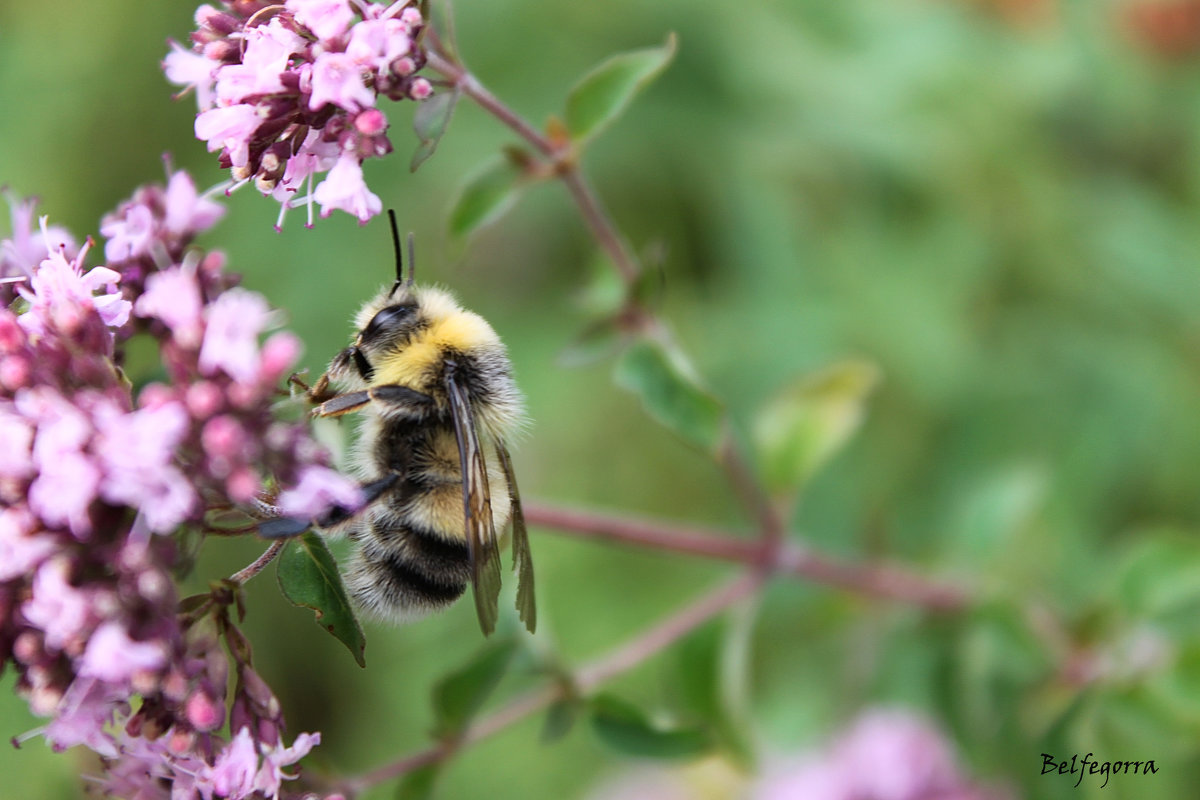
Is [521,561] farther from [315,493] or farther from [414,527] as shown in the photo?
[315,493]

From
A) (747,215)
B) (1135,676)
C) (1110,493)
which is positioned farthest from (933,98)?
(1135,676)

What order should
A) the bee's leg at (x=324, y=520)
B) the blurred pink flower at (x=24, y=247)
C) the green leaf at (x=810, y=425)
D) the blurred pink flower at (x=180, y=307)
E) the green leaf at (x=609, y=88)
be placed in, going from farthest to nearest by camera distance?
the green leaf at (x=810, y=425) < the green leaf at (x=609, y=88) < the blurred pink flower at (x=24, y=247) < the bee's leg at (x=324, y=520) < the blurred pink flower at (x=180, y=307)

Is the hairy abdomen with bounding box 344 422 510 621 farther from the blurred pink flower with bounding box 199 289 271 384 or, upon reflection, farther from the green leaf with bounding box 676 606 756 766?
the green leaf with bounding box 676 606 756 766

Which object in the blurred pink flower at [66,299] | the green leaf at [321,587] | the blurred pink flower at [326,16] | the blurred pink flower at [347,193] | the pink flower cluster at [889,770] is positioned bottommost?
the pink flower cluster at [889,770]

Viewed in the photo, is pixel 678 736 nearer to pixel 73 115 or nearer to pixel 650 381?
pixel 650 381

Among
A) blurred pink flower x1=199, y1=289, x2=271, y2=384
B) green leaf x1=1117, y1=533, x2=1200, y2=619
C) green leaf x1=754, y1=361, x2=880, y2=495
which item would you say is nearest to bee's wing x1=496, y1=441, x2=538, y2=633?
blurred pink flower x1=199, y1=289, x2=271, y2=384

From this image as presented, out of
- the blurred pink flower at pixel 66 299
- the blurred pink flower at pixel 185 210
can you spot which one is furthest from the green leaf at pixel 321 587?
the blurred pink flower at pixel 185 210

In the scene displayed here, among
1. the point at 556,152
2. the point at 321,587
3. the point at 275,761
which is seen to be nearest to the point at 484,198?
the point at 556,152

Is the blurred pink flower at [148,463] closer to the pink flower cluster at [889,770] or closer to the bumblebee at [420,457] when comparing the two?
the bumblebee at [420,457]
